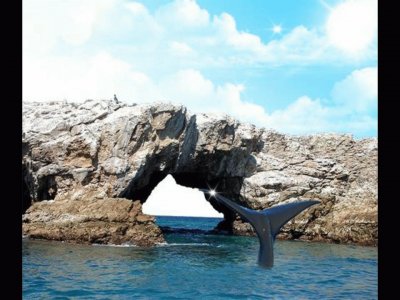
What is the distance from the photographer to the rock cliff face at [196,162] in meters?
30.7

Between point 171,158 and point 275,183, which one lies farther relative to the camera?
point 275,183

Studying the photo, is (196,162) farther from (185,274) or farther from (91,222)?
(185,274)

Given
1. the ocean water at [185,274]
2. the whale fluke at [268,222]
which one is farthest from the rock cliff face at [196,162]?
the whale fluke at [268,222]

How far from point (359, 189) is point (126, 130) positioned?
879 inches

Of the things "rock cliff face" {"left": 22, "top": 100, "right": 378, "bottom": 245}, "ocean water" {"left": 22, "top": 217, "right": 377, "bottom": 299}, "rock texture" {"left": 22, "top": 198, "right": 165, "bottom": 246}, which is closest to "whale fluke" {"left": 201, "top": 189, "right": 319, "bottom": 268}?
"ocean water" {"left": 22, "top": 217, "right": 377, "bottom": 299}

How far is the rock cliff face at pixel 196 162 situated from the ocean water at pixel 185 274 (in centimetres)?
570

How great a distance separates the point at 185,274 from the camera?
1927 cm

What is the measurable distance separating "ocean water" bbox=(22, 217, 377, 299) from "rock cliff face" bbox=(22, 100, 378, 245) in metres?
5.70

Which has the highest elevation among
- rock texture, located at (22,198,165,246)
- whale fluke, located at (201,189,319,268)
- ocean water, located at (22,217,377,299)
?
whale fluke, located at (201,189,319,268)

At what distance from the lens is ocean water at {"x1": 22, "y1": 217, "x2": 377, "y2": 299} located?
15.3 meters

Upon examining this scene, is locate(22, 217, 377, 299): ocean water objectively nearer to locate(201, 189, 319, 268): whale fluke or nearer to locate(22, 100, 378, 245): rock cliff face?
locate(22, 100, 378, 245): rock cliff face
